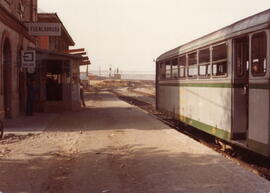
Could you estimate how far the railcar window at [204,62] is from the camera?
36.9ft

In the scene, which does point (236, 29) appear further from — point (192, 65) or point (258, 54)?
point (192, 65)

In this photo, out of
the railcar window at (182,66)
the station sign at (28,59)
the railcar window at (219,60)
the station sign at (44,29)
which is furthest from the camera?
the station sign at (44,29)

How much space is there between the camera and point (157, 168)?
306 inches

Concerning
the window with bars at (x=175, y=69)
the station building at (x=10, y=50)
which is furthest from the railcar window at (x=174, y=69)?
the station building at (x=10, y=50)

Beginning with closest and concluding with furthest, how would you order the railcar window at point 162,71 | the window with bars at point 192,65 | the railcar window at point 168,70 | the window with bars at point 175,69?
the window with bars at point 192,65 < the window with bars at point 175,69 < the railcar window at point 168,70 < the railcar window at point 162,71

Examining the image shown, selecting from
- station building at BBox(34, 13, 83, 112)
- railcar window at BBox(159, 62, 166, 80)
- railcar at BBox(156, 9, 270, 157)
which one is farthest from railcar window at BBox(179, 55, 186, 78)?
station building at BBox(34, 13, 83, 112)

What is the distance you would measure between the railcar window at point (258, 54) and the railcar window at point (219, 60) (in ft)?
4.69

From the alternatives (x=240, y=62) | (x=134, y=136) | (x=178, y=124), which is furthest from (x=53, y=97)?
(x=240, y=62)

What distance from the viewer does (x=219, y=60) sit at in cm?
1033

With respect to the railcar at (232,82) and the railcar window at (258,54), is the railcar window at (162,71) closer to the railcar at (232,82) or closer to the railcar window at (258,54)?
the railcar at (232,82)

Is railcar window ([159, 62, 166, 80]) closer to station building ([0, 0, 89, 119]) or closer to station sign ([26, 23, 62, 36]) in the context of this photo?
station sign ([26, 23, 62, 36])

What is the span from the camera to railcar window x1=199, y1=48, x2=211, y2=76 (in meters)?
A: 11.2

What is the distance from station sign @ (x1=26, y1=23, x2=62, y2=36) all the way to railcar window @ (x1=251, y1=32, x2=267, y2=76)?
9.10 meters

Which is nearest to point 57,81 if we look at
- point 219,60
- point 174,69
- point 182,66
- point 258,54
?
point 174,69
